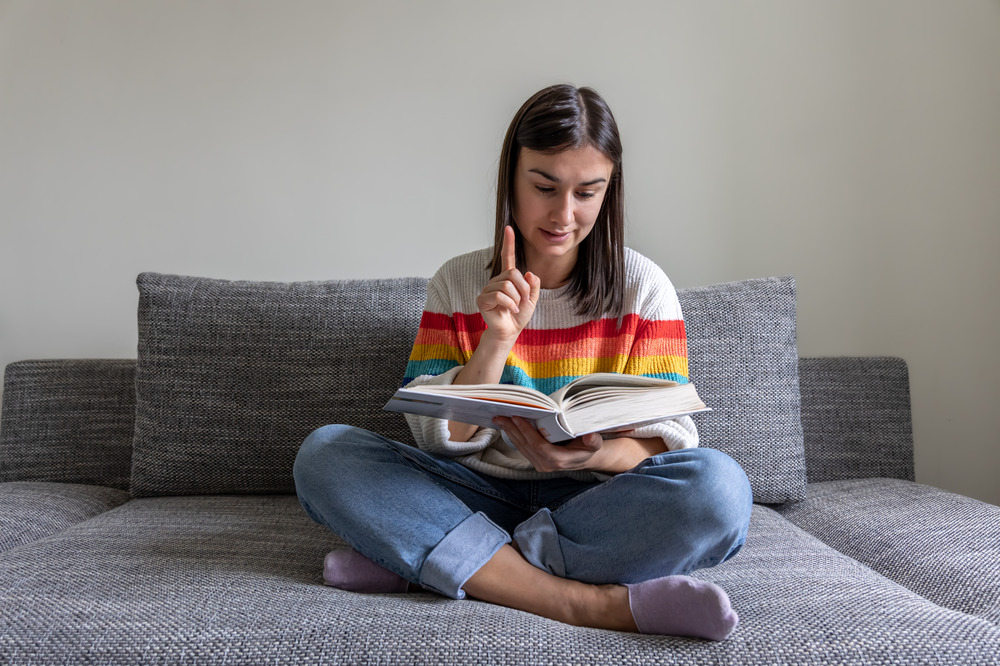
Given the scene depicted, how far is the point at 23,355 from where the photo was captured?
203cm

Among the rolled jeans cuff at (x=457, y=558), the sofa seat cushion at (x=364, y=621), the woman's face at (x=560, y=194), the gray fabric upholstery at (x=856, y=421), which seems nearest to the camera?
the sofa seat cushion at (x=364, y=621)

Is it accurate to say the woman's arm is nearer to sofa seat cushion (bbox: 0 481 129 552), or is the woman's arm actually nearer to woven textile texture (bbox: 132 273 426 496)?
woven textile texture (bbox: 132 273 426 496)

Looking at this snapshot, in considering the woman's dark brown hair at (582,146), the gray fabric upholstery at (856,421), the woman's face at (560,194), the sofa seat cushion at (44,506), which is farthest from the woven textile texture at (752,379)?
the sofa seat cushion at (44,506)

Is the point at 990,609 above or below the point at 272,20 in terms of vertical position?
below

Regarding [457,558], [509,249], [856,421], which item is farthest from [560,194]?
[856,421]

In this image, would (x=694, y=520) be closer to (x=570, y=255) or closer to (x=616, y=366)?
(x=616, y=366)

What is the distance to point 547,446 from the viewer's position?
1010 millimetres

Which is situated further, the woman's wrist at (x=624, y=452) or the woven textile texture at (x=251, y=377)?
the woven textile texture at (x=251, y=377)

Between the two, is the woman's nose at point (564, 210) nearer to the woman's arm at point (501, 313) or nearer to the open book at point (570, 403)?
the woman's arm at point (501, 313)

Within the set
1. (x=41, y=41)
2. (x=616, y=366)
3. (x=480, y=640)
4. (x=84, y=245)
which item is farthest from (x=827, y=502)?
(x=41, y=41)

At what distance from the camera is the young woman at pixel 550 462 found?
3.27 ft

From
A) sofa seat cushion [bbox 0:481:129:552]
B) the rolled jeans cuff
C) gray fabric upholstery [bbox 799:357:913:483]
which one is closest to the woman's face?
the rolled jeans cuff

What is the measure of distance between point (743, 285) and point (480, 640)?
3.50 ft

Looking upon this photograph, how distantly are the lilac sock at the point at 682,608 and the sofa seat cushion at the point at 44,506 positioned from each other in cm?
109
